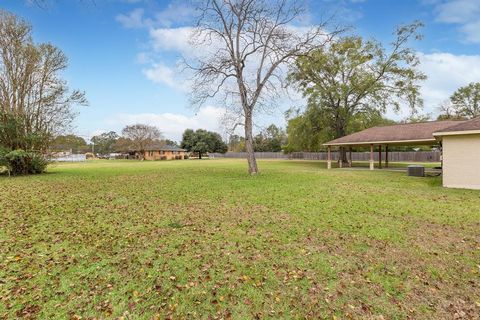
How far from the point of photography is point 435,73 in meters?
26.2

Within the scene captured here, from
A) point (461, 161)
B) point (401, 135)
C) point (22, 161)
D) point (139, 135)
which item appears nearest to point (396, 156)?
point (401, 135)

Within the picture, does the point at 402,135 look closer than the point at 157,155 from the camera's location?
Yes

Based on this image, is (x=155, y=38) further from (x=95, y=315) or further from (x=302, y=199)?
(x=95, y=315)

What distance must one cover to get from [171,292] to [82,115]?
66.1ft

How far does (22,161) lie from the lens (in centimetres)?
1769

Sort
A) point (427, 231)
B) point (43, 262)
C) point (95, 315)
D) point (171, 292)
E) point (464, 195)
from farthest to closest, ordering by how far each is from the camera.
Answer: point (464, 195) < point (427, 231) < point (43, 262) < point (171, 292) < point (95, 315)

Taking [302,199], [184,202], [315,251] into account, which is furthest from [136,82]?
[315,251]

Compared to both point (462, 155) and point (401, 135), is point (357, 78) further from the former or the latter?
point (462, 155)

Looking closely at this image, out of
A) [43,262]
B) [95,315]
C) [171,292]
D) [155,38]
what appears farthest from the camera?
[155,38]

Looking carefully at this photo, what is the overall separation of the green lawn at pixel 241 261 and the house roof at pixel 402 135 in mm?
12249

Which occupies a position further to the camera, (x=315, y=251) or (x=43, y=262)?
(x=315, y=251)

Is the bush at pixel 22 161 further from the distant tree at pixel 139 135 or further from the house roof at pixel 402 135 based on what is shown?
the distant tree at pixel 139 135

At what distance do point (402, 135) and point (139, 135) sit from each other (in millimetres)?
53446

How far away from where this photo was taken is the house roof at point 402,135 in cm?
1859
